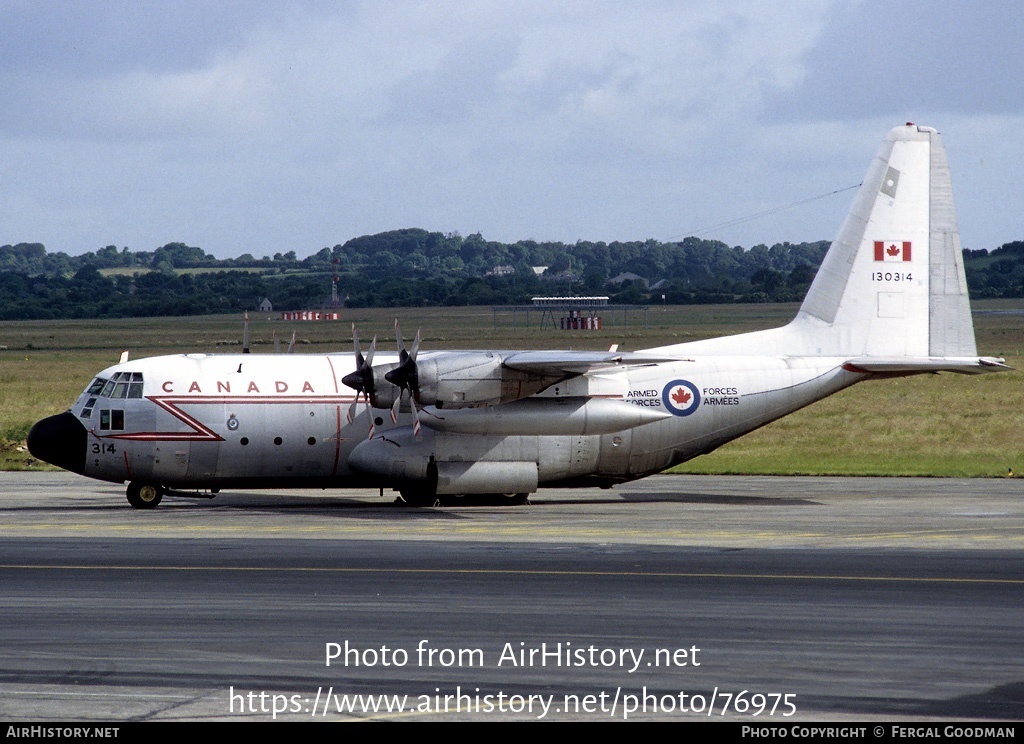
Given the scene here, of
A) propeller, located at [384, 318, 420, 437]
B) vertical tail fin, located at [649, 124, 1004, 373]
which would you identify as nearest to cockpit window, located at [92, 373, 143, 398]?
propeller, located at [384, 318, 420, 437]

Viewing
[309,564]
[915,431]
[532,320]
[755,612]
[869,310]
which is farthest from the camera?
[532,320]

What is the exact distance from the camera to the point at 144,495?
105ft

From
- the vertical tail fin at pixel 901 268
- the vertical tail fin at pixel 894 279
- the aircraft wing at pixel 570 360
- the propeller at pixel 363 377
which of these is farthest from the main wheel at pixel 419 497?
the vertical tail fin at pixel 901 268

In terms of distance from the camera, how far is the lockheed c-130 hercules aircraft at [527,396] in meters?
31.1

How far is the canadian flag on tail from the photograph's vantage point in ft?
115

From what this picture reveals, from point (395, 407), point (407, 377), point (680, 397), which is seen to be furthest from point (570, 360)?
point (395, 407)

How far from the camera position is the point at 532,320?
580 ft

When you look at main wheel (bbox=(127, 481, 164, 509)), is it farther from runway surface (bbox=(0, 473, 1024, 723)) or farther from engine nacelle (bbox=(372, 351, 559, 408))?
engine nacelle (bbox=(372, 351, 559, 408))

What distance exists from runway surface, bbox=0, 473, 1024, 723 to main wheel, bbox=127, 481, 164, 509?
118 centimetres

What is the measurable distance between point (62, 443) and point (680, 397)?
14.8 metres

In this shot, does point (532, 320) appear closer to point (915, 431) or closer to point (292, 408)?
point (915, 431)

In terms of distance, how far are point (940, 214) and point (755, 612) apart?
20081mm

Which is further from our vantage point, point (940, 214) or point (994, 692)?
point (940, 214)

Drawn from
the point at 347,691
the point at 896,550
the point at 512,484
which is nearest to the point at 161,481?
the point at 512,484
